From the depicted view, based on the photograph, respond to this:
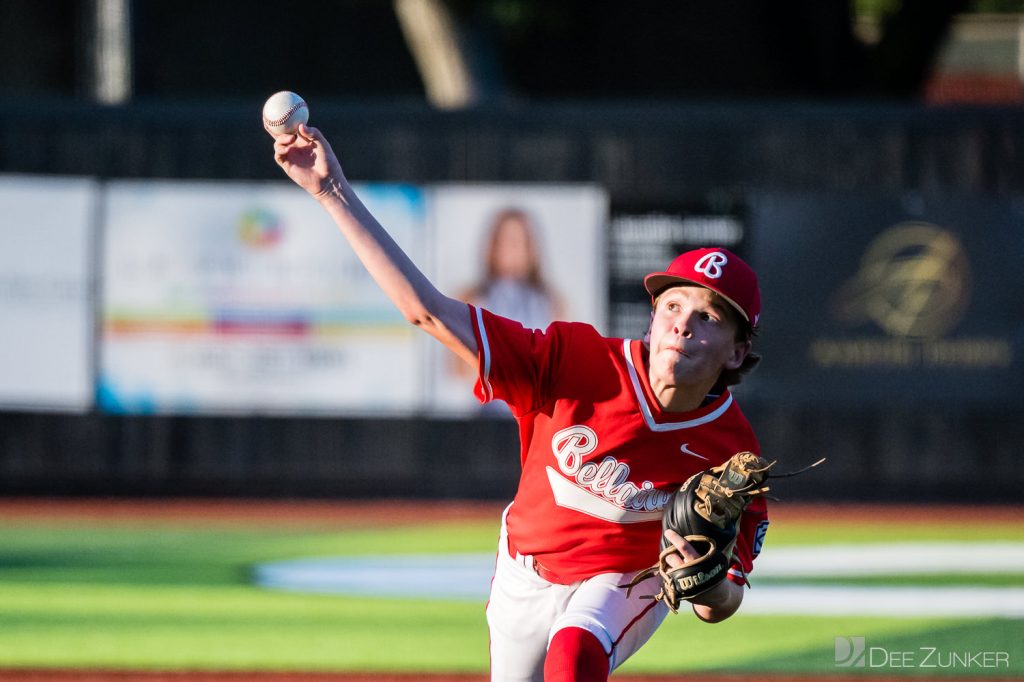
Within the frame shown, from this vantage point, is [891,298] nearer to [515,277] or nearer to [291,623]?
[515,277]

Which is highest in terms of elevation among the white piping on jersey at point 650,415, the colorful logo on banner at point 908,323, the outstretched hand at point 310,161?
the colorful logo on banner at point 908,323

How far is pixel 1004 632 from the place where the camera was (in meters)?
7.34

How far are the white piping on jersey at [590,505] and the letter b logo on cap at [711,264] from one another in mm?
704

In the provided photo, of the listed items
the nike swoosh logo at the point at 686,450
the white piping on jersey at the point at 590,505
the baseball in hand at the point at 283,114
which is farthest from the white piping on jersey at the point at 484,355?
the baseball in hand at the point at 283,114

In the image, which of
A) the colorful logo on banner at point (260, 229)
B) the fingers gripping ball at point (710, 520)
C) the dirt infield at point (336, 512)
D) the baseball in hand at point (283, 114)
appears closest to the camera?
the baseball in hand at point (283, 114)

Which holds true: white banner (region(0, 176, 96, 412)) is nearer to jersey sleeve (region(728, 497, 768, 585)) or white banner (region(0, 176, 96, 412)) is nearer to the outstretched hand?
the outstretched hand

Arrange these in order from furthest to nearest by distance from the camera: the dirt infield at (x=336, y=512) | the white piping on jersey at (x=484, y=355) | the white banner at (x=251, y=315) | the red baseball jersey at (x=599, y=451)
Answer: the white banner at (x=251, y=315) → the dirt infield at (x=336, y=512) → the red baseball jersey at (x=599, y=451) → the white piping on jersey at (x=484, y=355)

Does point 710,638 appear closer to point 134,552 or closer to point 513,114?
point 134,552

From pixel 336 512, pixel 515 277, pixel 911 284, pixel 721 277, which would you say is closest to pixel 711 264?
pixel 721 277

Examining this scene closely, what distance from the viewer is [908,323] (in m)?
12.2

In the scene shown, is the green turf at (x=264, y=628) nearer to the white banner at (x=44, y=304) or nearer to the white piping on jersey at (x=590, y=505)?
the white banner at (x=44, y=304)

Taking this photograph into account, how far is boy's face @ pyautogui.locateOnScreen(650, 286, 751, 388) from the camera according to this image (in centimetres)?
356

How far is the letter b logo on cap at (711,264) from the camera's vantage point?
11.7ft

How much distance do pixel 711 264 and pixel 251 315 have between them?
898cm
